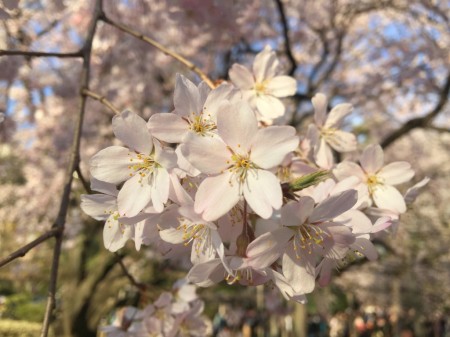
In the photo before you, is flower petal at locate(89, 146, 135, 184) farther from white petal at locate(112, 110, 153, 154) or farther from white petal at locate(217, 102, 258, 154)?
white petal at locate(217, 102, 258, 154)

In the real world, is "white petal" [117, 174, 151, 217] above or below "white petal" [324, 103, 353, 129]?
above

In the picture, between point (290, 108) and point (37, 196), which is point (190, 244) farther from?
point (37, 196)

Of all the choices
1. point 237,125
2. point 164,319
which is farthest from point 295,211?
point 164,319

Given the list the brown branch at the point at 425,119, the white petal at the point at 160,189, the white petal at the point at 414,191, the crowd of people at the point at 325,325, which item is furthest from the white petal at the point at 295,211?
the crowd of people at the point at 325,325

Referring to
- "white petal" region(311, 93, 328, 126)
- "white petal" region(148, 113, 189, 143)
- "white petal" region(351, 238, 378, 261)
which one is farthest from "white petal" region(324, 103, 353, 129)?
"white petal" region(148, 113, 189, 143)

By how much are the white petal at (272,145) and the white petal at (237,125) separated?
0.02 meters

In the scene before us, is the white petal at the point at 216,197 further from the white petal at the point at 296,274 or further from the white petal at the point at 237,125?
the white petal at the point at 296,274

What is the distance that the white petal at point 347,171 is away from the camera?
1029mm

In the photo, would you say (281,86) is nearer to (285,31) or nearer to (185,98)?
(185,98)

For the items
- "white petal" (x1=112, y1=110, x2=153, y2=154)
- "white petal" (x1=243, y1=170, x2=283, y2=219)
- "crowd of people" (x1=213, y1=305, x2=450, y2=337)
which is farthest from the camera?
"crowd of people" (x1=213, y1=305, x2=450, y2=337)

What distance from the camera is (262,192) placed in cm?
75

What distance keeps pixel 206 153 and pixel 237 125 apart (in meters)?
0.08

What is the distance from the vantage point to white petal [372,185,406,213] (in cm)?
104

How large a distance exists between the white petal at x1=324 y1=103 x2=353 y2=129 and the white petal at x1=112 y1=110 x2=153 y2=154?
613mm
